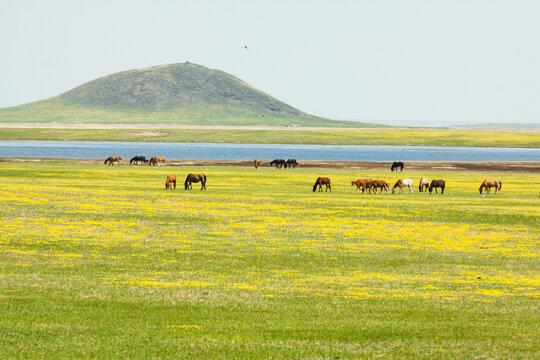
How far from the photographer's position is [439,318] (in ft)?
60.5

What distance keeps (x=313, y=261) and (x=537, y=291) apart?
9242 millimetres

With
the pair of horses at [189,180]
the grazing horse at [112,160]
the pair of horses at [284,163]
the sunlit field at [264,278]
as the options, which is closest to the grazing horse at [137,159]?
the grazing horse at [112,160]

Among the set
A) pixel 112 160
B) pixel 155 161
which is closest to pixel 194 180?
pixel 155 161

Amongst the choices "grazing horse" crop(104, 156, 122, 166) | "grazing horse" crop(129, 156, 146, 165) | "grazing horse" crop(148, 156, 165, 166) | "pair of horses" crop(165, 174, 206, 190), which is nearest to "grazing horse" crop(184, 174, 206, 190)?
"pair of horses" crop(165, 174, 206, 190)

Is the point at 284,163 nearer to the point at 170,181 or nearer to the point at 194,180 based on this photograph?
the point at 194,180

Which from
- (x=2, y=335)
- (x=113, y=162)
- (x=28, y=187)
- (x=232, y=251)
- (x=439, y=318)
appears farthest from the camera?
(x=113, y=162)

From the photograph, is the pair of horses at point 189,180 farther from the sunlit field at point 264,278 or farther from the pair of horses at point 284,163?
the pair of horses at point 284,163

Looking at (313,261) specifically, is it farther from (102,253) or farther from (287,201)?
(287,201)

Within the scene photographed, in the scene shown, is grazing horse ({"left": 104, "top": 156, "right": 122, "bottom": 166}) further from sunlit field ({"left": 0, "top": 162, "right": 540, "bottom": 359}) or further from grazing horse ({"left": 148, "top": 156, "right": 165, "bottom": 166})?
sunlit field ({"left": 0, "top": 162, "right": 540, "bottom": 359})

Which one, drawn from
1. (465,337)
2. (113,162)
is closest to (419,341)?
(465,337)

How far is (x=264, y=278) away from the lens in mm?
24359

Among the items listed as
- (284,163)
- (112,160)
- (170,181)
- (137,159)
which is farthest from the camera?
(137,159)

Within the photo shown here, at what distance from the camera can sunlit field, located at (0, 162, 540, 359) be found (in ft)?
51.3

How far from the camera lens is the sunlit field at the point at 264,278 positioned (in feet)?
51.3
